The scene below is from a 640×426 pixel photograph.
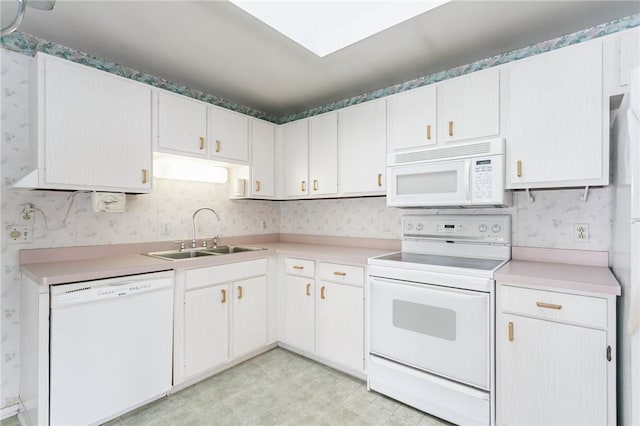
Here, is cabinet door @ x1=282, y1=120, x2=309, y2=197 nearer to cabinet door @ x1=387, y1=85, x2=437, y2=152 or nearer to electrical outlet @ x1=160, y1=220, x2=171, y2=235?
cabinet door @ x1=387, y1=85, x2=437, y2=152

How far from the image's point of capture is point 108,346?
183cm

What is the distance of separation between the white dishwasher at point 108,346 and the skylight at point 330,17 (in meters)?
1.80

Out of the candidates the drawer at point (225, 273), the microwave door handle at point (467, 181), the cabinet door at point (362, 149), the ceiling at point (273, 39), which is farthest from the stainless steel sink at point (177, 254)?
the microwave door handle at point (467, 181)

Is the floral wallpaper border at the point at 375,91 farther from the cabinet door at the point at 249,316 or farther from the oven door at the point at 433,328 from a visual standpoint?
the cabinet door at the point at 249,316

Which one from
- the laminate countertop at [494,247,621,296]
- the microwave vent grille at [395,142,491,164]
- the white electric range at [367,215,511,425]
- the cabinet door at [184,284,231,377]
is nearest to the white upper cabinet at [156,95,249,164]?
the cabinet door at [184,284,231,377]

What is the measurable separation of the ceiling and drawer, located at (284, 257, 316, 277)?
5.16ft

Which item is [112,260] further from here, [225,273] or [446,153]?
[446,153]

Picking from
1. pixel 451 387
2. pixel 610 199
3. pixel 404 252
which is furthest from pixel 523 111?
pixel 451 387

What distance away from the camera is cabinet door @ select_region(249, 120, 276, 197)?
3047 millimetres

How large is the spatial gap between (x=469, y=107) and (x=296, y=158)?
1.63 meters

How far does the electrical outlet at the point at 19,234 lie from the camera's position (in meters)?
1.96

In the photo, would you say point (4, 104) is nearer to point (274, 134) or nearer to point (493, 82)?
point (274, 134)

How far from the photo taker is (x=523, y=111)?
192 cm

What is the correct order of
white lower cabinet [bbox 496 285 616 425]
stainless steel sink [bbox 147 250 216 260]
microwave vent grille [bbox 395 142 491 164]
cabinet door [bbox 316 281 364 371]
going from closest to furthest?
white lower cabinet [bbox 496 285 616 425] < microwave vent grille [bbox 395 142 491 164] < cabinet door [bbox 316 281 364 371] < stainless steel sink [bbox 147 250 216 260]
